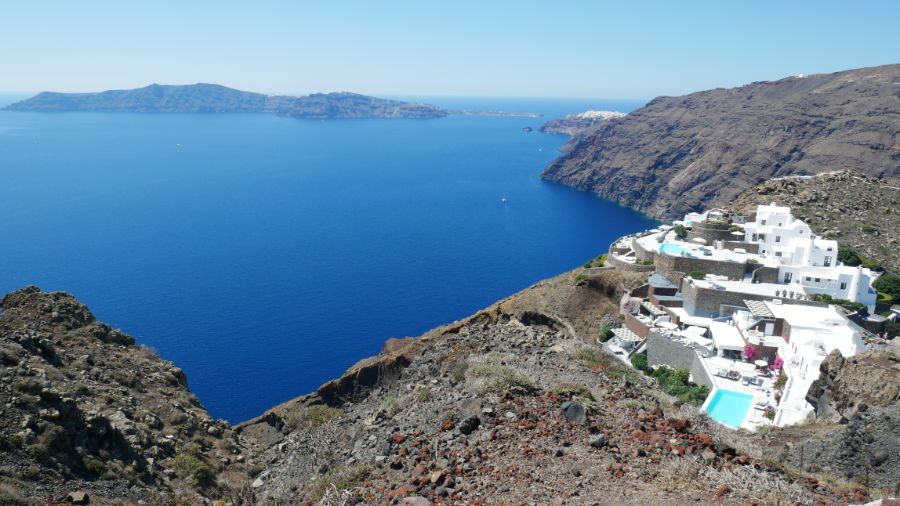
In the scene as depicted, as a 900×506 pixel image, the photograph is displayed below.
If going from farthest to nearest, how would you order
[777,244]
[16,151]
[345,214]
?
[16,151] < [345,214] < [777,244]

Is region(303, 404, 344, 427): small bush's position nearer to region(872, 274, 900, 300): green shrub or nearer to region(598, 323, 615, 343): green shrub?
region(598, 323, 615, 343): green shrub

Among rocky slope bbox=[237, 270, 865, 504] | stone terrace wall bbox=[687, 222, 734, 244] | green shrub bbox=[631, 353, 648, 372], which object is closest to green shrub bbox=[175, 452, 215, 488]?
rocky slope bbox=[237, 270, 865, 504]

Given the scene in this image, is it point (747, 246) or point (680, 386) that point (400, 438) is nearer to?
point (680, 386)

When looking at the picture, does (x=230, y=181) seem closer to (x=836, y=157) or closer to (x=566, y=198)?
(x=566, y=198)

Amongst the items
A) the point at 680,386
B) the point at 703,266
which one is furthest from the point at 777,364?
the point at 703,266

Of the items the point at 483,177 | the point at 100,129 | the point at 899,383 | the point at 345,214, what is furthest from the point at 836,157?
the point at 100,129
